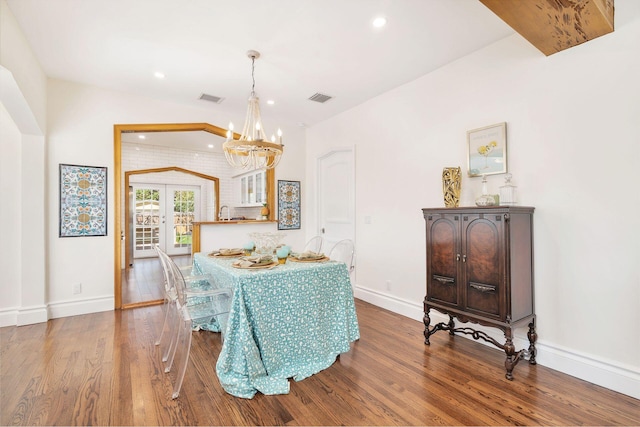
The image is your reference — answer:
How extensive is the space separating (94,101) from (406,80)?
3.80 meters

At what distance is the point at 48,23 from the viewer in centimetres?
249

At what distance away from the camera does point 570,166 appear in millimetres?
2309

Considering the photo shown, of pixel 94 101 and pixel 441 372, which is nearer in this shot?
pixel 441 372

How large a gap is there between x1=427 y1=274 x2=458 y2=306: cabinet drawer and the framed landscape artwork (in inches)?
41.1

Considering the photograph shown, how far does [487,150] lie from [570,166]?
2.12ft

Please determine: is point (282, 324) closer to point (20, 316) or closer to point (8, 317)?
point (20, 316)

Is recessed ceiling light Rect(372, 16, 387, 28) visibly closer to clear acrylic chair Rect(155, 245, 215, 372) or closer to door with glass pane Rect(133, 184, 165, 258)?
clear acrylic chair Rect(155, 245, 215, 372)

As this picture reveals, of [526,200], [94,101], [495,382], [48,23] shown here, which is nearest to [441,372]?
[495,382]

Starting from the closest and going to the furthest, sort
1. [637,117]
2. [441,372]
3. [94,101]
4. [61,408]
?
[61,408]
[637,117]
[441,372]
[94,101]

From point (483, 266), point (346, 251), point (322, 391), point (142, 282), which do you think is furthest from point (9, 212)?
point (483, 266)

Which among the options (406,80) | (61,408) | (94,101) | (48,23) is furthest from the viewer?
(94,101)

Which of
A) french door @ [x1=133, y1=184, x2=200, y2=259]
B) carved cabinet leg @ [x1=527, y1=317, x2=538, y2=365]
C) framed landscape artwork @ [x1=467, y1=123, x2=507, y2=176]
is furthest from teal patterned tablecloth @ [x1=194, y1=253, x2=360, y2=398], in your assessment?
french door @ [x1=133, y1=184, x2=200, y2=259]

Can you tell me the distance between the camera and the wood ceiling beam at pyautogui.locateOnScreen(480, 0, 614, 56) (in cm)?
181

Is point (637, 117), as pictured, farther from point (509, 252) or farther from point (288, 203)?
point (288, 203)
